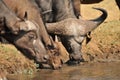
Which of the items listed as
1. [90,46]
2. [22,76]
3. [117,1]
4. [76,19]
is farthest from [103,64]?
[117,1]

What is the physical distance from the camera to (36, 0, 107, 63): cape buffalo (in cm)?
1208

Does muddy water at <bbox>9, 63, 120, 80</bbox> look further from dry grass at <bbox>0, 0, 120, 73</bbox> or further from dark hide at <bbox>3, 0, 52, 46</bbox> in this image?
dark hide at <bbox>3, 0, 52, 46</bbox>

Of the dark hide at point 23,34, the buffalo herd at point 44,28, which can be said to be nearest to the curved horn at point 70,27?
the buffalo herd at point 44,28

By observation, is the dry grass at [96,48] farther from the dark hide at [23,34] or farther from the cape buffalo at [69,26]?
the dark hide at [23,34]

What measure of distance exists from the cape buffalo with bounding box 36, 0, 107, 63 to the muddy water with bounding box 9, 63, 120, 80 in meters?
0.40

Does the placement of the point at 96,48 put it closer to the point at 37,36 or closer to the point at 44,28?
the point at 44,28

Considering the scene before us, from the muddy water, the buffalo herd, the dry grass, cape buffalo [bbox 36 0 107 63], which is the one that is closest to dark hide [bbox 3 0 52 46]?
the buffalo herd

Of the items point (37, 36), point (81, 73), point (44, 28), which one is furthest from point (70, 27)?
point (37, 36)

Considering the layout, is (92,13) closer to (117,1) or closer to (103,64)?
(117,1)

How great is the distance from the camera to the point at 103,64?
535 inches

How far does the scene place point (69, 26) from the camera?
1230 centimetres

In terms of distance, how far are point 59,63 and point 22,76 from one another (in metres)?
1.95

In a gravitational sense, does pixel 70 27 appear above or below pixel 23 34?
below

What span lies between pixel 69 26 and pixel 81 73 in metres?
1.03
